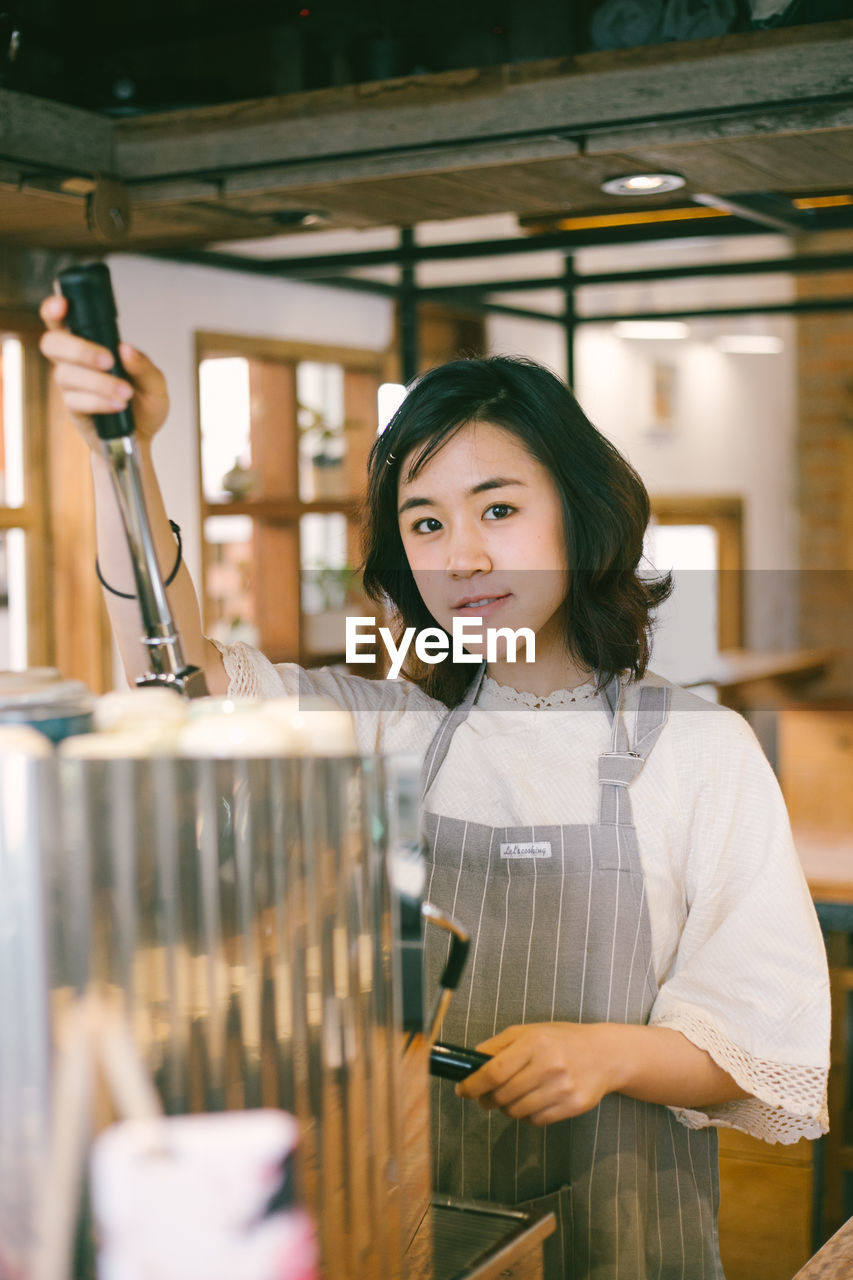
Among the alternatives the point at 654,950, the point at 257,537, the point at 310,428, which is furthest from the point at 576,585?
the point at 310,428

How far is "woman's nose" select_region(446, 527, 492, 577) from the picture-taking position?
4.46 ft

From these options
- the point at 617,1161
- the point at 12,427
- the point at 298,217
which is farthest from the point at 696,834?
the point at 12,427

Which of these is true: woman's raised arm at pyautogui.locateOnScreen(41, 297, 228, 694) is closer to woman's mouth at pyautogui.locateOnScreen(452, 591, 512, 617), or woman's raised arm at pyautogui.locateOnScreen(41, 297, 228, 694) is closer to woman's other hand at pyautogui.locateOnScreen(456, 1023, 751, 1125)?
woman's mouth at pyautogui.locateOnScreen(452, 591, 512, 617)

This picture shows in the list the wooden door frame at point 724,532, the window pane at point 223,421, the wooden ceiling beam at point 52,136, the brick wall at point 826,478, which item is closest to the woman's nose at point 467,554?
the wooden ceiling beam at point 52,136

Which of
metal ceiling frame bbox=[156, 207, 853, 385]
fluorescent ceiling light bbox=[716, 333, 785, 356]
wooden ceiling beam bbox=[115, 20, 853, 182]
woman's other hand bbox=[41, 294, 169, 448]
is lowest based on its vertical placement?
woman's other hand bbox=[41, 294, 169, 448]

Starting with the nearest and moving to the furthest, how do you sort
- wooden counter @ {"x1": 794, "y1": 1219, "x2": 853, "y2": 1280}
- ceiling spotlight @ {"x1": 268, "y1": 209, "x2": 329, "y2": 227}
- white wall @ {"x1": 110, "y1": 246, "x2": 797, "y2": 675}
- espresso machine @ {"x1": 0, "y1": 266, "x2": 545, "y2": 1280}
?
1. espresso machine @ {"x1": 0, "y1": 266, "x2": 545, "y2": 1280}
2. wooden counter @ {"x1": 794, "y1": 1219, "x2": 853, "y2": 1280}
3. ceiling spotlight @ {"x1": 268, "y1": 209, "x2": 329, "y2": 227}
4. white wall @ {"x1": 110, "y1": 246, "x2": 797, "y2": 675}

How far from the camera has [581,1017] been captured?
1.36 meters

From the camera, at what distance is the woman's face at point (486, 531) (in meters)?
1.38

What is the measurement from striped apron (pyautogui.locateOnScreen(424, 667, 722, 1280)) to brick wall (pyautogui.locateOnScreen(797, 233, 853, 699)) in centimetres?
476

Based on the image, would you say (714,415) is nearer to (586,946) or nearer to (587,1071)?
(586,946)

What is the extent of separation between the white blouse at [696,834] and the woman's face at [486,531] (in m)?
0.15

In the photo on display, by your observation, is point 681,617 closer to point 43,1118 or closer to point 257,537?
point 257,537

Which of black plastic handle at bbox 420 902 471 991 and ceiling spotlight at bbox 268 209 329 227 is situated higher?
ceiling spotlight at bbox 268 209 329 227

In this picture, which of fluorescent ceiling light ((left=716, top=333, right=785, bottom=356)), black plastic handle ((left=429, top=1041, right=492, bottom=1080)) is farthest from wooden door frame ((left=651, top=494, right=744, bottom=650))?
black plastic handle ((left=429, top=1041, right=492, bottom=1080))
